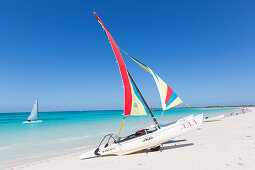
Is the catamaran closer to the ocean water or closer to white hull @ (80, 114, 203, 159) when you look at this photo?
white hull @ (80, 114, 203, 159)

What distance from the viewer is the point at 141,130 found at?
28.2ft

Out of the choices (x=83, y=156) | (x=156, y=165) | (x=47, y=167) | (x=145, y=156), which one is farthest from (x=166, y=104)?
(x=47, y=167)

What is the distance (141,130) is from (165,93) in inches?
101

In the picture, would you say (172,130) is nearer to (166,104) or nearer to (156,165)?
(166,104)

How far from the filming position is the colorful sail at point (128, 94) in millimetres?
8625

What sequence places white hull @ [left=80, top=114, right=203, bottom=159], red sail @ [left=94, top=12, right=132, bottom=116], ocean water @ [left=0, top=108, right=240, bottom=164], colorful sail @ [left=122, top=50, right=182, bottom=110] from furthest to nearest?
ocean water @ [left=0, top=108, right=240, bottom=164] → colorful sail @ [left=122, top=50, right=182, bottom=110] → red sail @ [left=94, top=12, right=132, bottom=116] → white hull @ [left=80, top=114, right=203, bottom=159]

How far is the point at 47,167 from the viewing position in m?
6.92

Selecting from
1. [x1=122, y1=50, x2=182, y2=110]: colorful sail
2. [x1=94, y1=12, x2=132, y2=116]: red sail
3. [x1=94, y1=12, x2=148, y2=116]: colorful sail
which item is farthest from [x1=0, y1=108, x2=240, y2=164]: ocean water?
[x1=122, y1=50, x2=182, y2=110]: colorful sail

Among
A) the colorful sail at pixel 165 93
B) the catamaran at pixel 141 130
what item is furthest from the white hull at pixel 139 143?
the colorful sail at pixel 165 93

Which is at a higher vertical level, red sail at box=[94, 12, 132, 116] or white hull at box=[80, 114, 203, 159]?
red sail at box=[94, 12, 132, 116]

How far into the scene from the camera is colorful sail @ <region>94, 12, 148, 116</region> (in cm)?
862

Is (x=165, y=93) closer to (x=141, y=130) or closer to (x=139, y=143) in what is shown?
(x=141, y=130)


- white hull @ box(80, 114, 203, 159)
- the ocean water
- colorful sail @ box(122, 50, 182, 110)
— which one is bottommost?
the ocean water

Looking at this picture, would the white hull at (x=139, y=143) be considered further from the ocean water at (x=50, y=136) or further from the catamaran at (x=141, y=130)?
the ocean water at (x=50, y=136)
